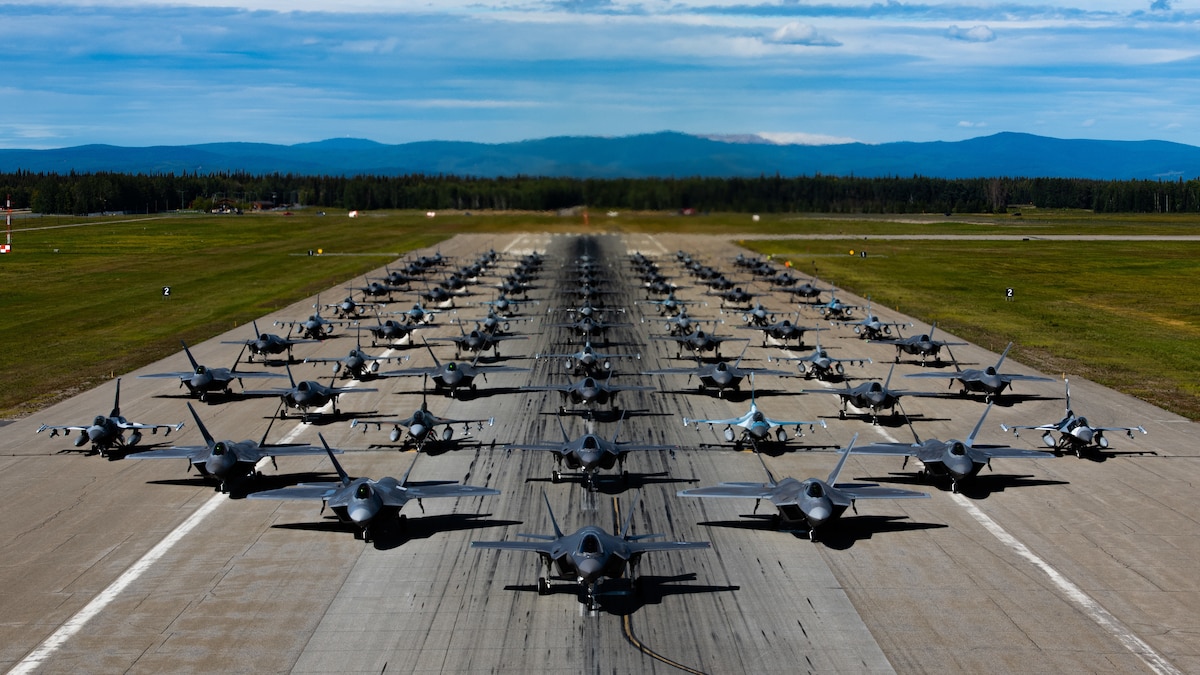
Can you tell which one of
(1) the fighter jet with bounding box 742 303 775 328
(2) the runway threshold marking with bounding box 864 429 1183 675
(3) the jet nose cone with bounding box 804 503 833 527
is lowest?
(2) the runway threshold marking with bounding box 864 429 1183 675

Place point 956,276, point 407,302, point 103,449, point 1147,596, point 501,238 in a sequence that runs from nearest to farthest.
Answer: point 1147,596, point 103,449, point 407,302, point 956,276, point 501,238

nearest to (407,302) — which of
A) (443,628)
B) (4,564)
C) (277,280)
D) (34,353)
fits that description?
(277,280)

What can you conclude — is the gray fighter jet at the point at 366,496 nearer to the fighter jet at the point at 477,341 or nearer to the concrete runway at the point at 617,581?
the concrete runway at the point at 617,581

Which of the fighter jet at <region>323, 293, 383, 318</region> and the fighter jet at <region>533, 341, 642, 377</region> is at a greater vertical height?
the fighter jet at <region>533, 341, 642, 377</region>

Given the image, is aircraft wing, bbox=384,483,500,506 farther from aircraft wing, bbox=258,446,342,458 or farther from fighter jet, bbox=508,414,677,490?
aircraft wing, bbox=258,446,342,458

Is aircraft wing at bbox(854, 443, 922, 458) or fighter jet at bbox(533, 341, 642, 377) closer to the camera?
aircraft wing at bbox(854, 443, 922, 458)

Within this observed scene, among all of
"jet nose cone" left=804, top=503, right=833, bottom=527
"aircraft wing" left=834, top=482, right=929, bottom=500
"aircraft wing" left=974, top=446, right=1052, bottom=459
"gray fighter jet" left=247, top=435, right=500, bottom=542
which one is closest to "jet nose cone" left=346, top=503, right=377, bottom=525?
"gray fighter jet" left=247, top=435, right=500, bottom=542

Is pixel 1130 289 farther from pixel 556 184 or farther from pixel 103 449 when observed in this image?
pixel 103 449
